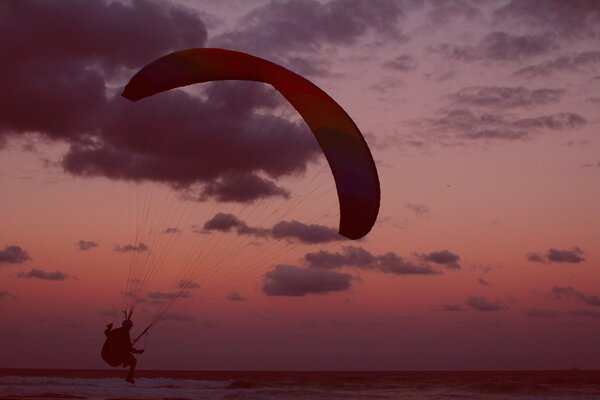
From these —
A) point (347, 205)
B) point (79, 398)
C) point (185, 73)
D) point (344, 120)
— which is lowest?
point (79, 398)

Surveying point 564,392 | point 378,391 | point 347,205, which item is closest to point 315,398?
point 378,391

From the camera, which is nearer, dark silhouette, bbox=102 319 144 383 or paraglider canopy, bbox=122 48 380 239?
paraglider canopy, bbox=122 48 380 239

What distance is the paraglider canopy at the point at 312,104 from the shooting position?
14570mm

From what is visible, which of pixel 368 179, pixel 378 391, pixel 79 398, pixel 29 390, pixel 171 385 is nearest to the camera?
pixel 368 179

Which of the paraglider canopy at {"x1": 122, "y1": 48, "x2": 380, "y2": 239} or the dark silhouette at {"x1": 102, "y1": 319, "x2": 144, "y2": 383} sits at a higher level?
the paraglider canopy at {"x1": 122, "y1": 48, "x2": 380, "y2": 239}

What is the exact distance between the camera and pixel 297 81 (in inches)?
594

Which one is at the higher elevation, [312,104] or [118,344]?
[312,104]

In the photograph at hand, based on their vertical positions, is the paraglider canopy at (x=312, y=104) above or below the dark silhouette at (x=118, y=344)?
above

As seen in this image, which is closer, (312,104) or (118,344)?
(312,104)

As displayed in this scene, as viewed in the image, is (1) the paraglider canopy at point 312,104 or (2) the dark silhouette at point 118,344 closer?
(1) the paraglider canopy at point 312,104

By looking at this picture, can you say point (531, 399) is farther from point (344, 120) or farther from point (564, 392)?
point (344, 120)

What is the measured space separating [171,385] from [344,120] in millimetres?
43014

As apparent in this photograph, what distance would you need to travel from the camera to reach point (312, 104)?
14.9 meters

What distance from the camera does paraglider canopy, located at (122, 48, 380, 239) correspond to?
47.8 feet
